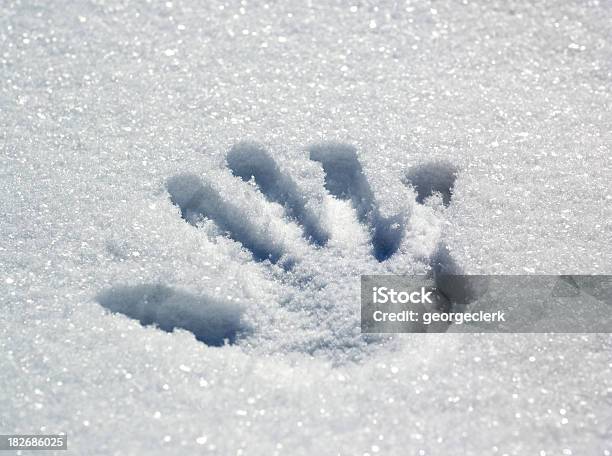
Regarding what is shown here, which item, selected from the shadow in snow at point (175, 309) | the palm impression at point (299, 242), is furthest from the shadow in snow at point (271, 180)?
the shadow in snow at point (175, 309)

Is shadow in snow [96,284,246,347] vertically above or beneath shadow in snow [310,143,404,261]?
beneath

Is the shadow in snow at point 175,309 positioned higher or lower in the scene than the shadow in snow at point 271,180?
lower

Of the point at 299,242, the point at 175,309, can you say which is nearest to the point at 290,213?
the point at 299,242

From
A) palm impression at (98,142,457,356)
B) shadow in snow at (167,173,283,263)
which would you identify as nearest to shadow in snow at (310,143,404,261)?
palm impression at (98,142,457,356)

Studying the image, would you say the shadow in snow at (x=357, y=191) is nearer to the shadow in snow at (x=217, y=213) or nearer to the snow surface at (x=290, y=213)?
the snow surface at (x=290, y=213)

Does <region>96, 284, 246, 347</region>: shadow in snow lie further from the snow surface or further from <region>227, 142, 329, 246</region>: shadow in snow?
<region>227, 142, 329, 246</region>: shadow in snow

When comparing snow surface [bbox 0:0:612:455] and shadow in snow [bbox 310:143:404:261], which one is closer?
snow surface [bbox 0:0:612:455]

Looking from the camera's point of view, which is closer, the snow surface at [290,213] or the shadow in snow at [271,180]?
the snow surface at [290,213]

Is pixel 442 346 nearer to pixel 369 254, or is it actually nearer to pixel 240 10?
pixel 369 254
